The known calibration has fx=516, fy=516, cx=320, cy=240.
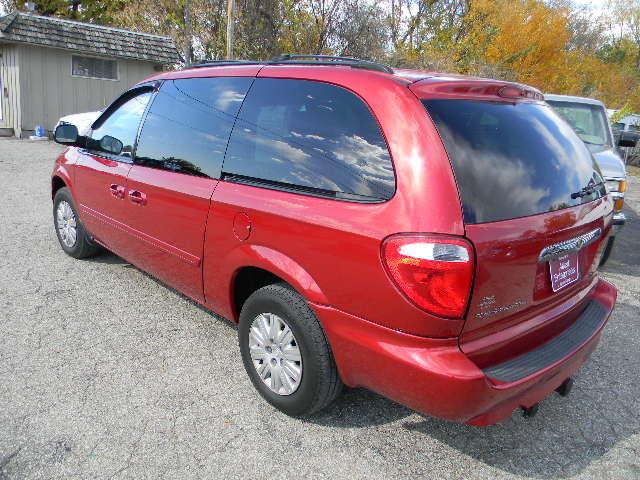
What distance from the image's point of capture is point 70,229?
5.01 meters

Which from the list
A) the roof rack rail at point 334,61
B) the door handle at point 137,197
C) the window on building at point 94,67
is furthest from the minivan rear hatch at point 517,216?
the window on building at point 94,67

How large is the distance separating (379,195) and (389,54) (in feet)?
86.6

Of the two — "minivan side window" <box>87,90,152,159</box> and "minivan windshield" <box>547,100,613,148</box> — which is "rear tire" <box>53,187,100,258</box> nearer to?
"minivan side window" <box>87,90,152,159</box>

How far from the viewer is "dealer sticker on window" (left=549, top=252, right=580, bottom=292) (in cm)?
244

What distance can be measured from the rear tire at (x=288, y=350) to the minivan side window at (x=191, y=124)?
2.73ft

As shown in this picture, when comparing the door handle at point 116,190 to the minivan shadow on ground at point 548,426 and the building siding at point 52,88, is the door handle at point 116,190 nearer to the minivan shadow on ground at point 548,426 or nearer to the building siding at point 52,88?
the minivan shadow on ground at point 548,426

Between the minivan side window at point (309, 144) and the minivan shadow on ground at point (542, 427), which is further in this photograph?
the minivan shadow on ground at point (542, 427)

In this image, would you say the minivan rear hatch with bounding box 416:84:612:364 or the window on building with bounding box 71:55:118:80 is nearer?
the minivan rear hatch with bounding box 416:84:612:364

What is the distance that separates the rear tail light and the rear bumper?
164 millimetres

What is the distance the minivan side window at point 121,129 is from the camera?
12.6 feet

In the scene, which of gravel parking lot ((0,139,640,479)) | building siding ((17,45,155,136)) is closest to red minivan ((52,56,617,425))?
gravel parking lot ((0,139,640,479))

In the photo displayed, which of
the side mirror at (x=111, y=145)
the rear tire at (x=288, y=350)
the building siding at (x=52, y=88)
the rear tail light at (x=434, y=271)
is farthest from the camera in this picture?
the building siding at (x=52, y=88)

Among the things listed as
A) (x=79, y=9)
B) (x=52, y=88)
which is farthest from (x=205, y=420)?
(x=79, y=9)

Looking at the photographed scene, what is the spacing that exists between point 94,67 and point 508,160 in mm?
17981
